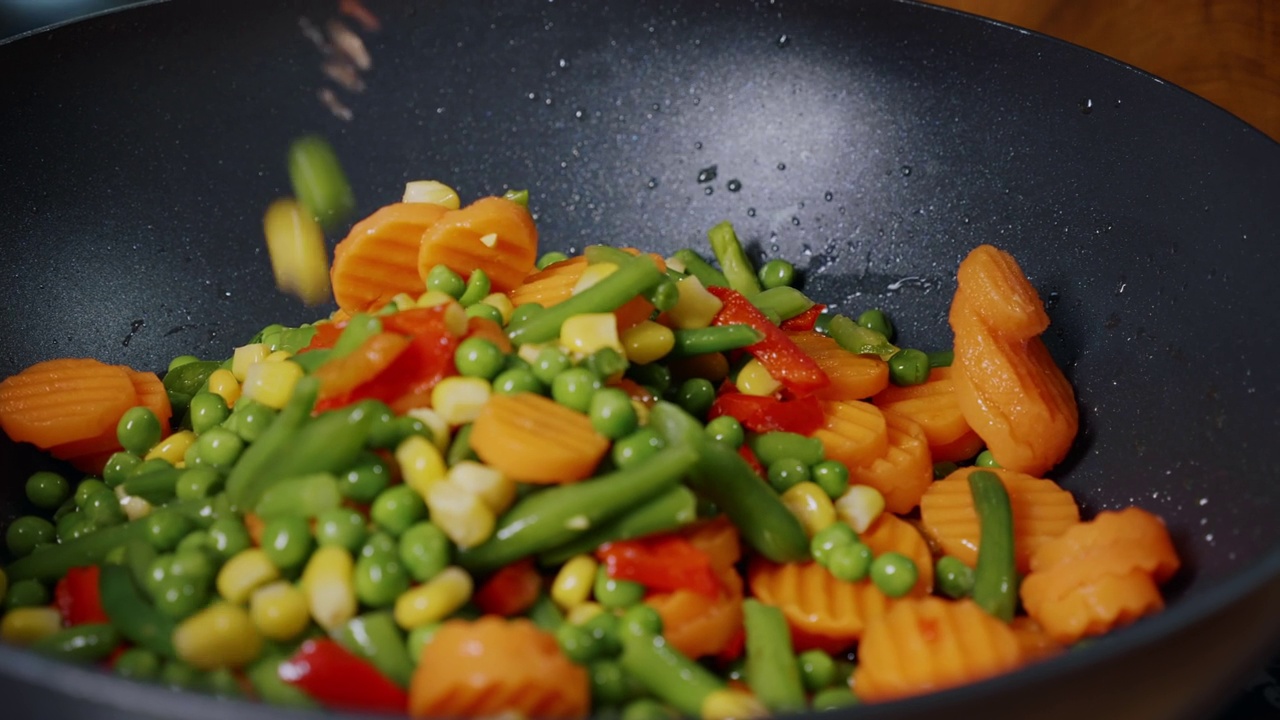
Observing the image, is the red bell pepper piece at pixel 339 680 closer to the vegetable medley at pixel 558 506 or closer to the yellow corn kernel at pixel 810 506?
the vegetable medley at pixel 558 506

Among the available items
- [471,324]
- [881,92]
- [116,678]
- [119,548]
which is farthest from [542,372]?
[881,92]

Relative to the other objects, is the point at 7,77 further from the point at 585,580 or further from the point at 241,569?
the point at 585,580

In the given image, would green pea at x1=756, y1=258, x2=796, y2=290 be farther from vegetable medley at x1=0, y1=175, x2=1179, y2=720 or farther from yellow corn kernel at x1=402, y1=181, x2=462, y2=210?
yellow corn kernel at x1=402, y1=181, x2=462, y2=210

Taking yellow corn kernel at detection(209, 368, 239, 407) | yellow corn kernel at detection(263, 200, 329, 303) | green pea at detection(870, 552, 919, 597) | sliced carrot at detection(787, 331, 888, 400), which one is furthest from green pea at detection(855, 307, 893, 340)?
yellow corn kernel at detection(209, 368, 239, 407)

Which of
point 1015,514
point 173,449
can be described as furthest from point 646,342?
point 173,449

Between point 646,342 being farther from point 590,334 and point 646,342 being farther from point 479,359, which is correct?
point 479,359
